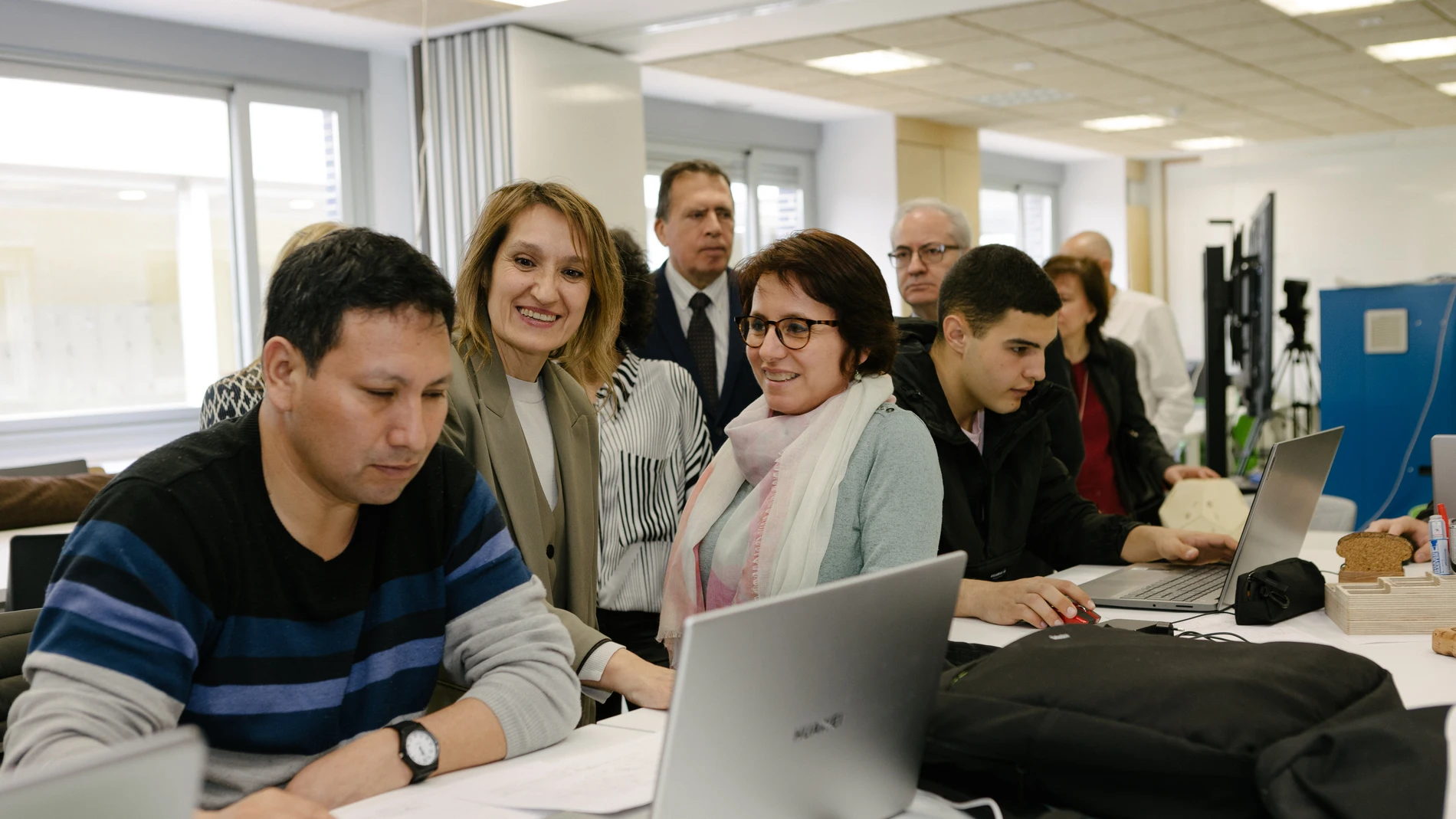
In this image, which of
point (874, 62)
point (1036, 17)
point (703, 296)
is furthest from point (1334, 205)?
point (703, 296)

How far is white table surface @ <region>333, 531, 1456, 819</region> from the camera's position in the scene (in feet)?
4.43

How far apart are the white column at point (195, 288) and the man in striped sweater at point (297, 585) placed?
561 centimetres

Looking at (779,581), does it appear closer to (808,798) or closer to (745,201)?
(808,798)

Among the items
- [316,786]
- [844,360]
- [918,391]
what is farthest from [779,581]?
[316,786]

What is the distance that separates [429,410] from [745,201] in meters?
8.56

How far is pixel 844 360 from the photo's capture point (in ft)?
7.02

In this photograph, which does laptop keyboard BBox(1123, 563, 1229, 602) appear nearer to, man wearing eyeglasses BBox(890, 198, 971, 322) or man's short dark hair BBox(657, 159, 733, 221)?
man wearing eyeglasses BBox(890, 198, 971, 322)

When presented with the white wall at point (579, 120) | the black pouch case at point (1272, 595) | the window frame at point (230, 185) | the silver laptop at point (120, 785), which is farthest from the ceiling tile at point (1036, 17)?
the silver laptop at point (120, 785)

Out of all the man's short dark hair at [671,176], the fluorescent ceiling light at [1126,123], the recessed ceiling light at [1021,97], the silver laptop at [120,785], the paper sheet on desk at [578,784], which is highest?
the fluorescent ceiling light at [1126,123]

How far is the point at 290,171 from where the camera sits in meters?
6.84

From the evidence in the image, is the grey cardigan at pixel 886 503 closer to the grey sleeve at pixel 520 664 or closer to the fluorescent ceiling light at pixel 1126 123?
the grey sleeve at pixel 520 664

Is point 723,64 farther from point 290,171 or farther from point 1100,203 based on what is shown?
point 1100,203

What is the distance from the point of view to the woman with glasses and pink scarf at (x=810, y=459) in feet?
6.54

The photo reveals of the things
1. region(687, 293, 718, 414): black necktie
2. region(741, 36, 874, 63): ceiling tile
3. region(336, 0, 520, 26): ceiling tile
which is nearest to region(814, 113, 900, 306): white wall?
region(741, 36, 874, 63): ceiling tile
